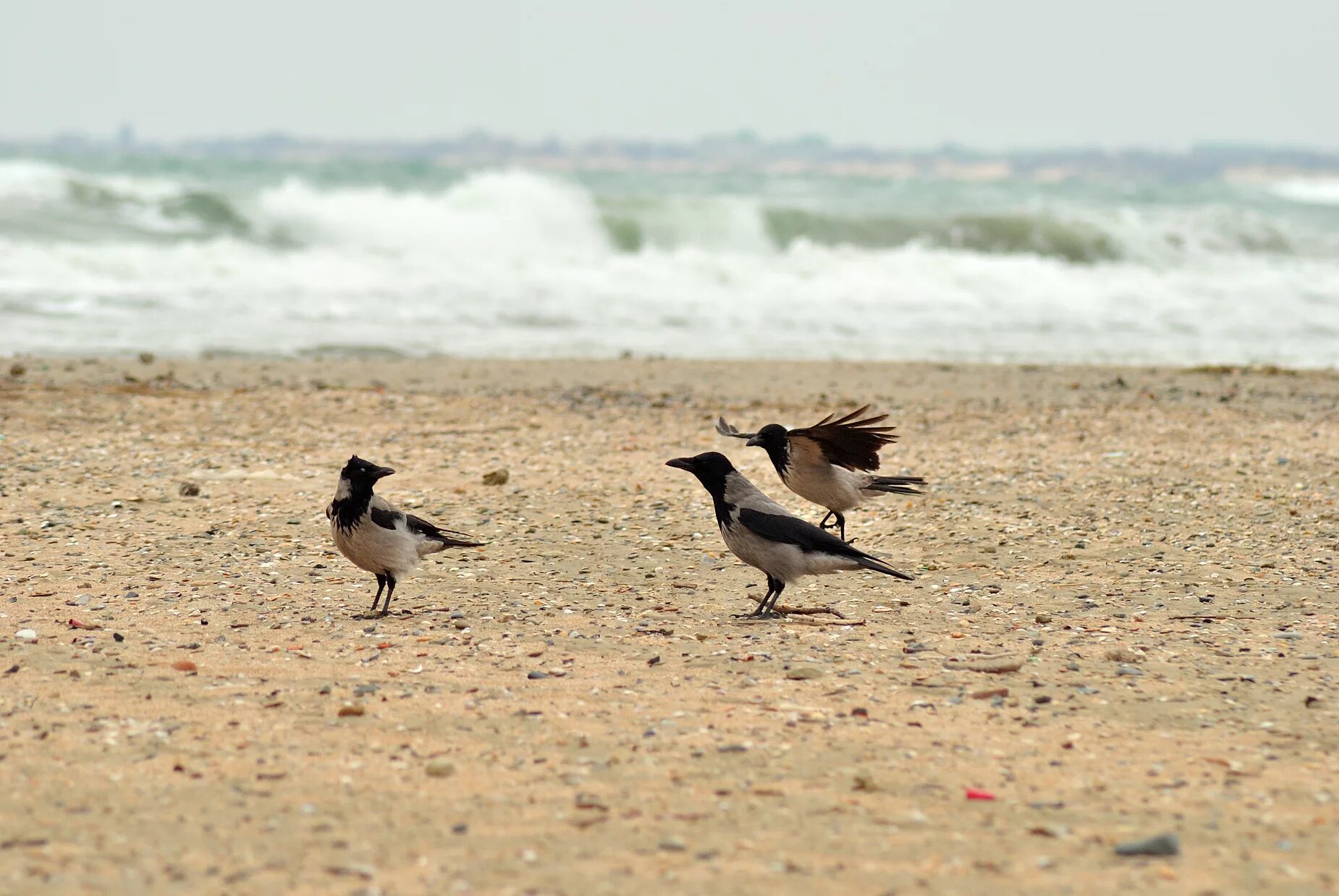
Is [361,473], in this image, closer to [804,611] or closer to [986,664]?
[804,611]

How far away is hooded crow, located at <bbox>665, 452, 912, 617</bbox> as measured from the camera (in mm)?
6352

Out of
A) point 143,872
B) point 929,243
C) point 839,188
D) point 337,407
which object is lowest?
point 143,872

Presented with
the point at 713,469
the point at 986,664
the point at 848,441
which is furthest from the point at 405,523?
the point at 986,664

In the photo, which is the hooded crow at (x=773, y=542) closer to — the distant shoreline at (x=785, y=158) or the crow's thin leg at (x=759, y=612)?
the crow's thin leg at (x=759, y=612)

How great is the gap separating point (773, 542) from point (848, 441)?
113cm

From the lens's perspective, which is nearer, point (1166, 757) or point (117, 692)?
point (1166, 757)

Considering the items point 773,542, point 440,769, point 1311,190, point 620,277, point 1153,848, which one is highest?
point 1311,190

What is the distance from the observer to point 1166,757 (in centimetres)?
460

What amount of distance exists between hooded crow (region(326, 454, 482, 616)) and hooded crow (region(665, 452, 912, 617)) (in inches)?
51.4

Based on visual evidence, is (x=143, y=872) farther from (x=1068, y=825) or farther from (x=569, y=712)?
(x=1068, y=825)

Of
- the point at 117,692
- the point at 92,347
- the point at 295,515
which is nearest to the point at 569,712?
the point at 117,692

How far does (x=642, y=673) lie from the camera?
556 centimetres

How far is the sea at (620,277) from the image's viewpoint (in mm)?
17688

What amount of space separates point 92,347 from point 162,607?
397 inches
